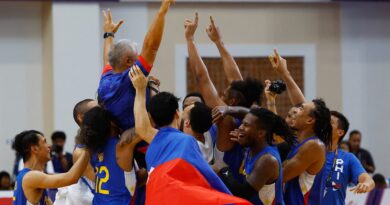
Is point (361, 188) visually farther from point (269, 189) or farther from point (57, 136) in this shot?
point (57, 136)

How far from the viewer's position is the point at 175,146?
18.4ft

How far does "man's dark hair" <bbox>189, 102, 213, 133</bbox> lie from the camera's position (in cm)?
630

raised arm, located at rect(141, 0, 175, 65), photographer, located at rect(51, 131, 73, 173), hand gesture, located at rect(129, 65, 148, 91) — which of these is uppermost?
raised arm, located at rect(141, 0, 175, 65)

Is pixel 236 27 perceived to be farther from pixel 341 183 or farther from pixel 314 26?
pixel 341 183

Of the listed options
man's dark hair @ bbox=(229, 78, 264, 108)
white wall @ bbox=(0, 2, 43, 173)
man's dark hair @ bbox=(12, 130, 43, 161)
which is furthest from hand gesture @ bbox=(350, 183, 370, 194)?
white wall @ bbox=(0, 2, 43, 173)

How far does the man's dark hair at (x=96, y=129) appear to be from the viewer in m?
6.23

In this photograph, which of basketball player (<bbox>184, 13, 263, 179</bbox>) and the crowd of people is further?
basketball player (<bbox>184, 13, 263, 179</bbox>)

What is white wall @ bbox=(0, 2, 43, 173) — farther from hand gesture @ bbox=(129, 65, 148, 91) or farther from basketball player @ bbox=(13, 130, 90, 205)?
hand gesture @ bbox=(129, 65, 148, 91)

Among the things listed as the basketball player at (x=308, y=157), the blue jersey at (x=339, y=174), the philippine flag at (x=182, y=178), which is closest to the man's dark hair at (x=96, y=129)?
the philippine flag at (x=182, y=178)

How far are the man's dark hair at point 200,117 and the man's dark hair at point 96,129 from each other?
2.01 feet

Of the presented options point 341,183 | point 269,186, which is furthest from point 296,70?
point 269,186

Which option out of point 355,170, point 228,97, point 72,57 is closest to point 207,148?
point 228,97

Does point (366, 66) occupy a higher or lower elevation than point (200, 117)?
higher

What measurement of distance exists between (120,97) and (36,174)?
3.27ft
